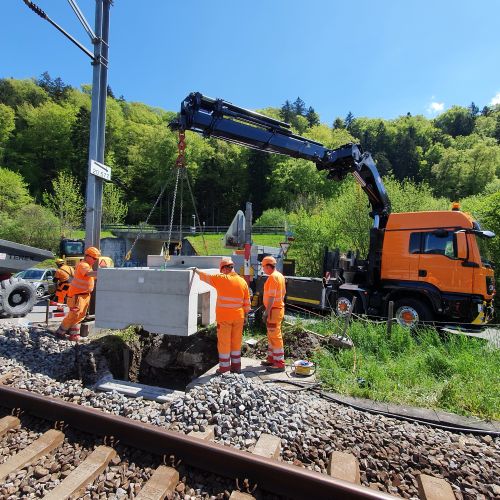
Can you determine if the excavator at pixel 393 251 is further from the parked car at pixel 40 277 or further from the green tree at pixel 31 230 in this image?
the green tree at pixel 31 230

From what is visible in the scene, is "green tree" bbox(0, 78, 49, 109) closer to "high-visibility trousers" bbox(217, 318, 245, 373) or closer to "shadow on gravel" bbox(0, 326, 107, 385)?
"shadow on gravel" bbox(0, 326, 107, 385)

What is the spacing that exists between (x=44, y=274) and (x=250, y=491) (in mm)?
17352

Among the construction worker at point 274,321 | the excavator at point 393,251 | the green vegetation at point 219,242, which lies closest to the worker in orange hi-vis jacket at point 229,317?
the construction worker at point 274,321

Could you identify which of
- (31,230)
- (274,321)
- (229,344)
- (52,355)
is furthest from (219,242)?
(229,344)

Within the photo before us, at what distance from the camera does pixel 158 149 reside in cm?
6203

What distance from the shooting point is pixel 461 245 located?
8.34 metres

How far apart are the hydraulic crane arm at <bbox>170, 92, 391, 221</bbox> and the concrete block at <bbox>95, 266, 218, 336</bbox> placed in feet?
→ 14.5

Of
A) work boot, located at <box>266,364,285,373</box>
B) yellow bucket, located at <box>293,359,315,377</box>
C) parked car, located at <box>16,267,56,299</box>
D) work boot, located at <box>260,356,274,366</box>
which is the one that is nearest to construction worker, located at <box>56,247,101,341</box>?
work boot, located at <box>260,356,274,366</box>

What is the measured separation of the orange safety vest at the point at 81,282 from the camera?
7.25m

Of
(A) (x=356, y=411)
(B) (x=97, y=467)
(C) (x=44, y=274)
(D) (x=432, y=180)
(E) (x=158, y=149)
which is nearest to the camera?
(B) (x=97, y=467)

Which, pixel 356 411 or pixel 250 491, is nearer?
pixel 250 491

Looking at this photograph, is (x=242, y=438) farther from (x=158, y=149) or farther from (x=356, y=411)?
(x=158, y=149)

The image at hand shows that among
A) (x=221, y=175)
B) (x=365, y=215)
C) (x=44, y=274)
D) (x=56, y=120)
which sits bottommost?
(x=44, y=274)

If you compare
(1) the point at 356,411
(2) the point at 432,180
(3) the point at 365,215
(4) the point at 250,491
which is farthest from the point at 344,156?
(2) the point at 432,180
